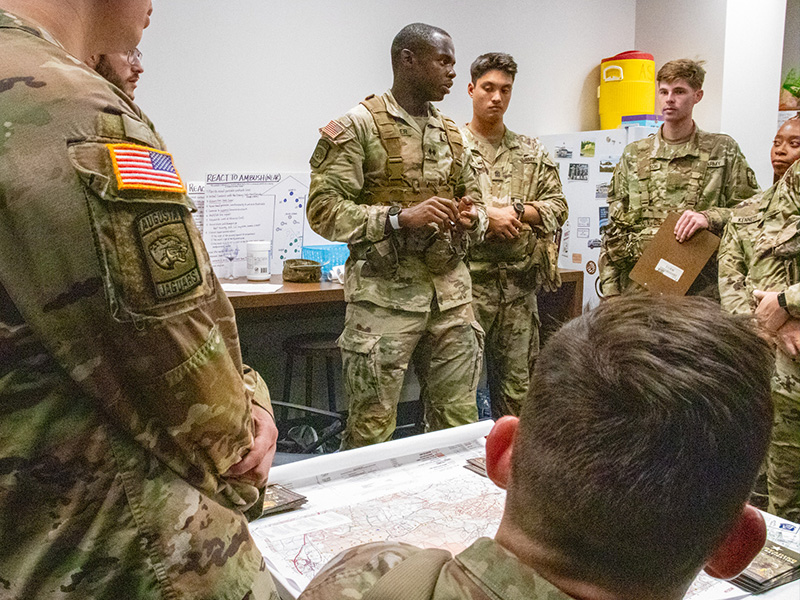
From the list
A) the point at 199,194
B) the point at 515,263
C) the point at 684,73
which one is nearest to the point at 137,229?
the point at 515,263

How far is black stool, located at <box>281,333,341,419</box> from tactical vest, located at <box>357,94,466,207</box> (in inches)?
38.2

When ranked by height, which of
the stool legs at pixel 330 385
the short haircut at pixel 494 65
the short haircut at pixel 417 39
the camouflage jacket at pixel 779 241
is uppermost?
the short haircut at pixel 417 39

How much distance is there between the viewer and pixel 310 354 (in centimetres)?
339

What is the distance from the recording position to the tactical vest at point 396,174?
94.6 inches

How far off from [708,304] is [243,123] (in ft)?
11.4

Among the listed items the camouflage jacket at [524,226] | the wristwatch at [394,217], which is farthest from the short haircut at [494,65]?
the wristwatch at [394,217]

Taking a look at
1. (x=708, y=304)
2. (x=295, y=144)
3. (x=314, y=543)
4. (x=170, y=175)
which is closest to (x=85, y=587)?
(x=170, y=175)

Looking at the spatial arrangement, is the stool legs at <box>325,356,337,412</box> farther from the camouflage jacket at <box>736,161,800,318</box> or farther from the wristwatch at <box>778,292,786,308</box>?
the wristwatch at <box>778,292,786,308</box>

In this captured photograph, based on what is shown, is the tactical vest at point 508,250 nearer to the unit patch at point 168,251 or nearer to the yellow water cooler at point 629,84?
the yellow water cooler at point 629,84

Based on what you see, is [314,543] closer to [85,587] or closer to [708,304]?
[85,587]

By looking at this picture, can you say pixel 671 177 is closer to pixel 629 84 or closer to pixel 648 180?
pixel 648 180

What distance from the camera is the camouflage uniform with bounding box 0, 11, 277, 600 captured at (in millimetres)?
619

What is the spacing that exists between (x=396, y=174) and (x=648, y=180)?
168 centimetres

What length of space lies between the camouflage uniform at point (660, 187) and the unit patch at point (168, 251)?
2975 mm
